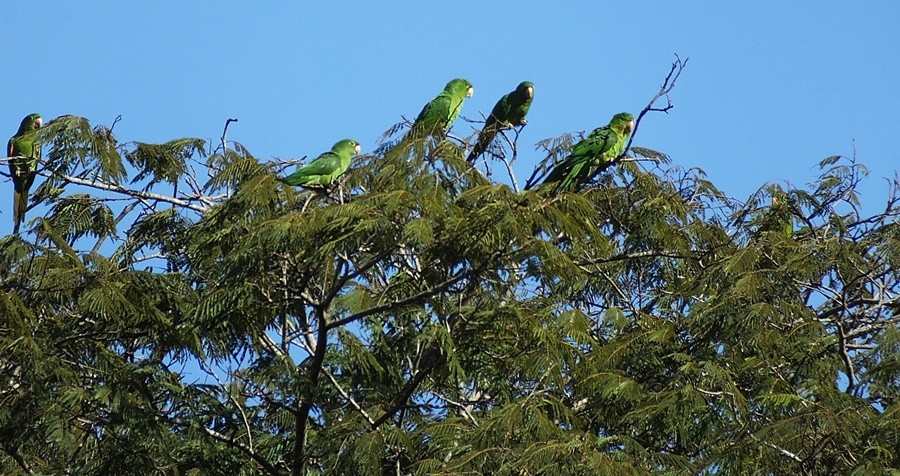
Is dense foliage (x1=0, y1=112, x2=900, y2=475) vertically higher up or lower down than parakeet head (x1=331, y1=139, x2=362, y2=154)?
lower down

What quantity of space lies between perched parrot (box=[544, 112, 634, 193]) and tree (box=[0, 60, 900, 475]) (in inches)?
26.2

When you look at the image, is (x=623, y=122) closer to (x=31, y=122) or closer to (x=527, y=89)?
(x=527, y=89)

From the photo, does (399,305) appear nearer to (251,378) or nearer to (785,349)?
(251,378)

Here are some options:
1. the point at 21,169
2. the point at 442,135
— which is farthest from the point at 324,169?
the point at 21,169

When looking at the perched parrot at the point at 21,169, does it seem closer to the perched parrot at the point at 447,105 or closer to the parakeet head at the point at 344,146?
the parakeet head at the point at 344,146

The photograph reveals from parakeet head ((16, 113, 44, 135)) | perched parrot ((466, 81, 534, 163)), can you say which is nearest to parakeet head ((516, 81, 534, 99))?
perched parrot ((466, 81, 534, 163))

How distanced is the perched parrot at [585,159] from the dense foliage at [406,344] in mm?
639

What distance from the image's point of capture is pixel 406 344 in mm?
6914

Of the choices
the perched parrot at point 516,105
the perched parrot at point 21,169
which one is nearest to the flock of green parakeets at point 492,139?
the perched parrot at point 516,105

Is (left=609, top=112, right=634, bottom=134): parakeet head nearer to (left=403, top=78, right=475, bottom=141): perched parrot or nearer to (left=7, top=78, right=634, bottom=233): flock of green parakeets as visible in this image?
(left=7, top=78, right=634, bottom=233): flock of green parakeets

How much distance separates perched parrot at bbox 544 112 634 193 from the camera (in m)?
8.38

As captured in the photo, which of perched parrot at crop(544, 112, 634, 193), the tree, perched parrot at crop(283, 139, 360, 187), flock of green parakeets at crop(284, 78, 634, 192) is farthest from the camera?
perched parrot at crop(544, 112, 634, 193)

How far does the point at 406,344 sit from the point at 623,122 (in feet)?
9.93

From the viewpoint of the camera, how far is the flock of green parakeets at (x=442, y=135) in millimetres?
7613
